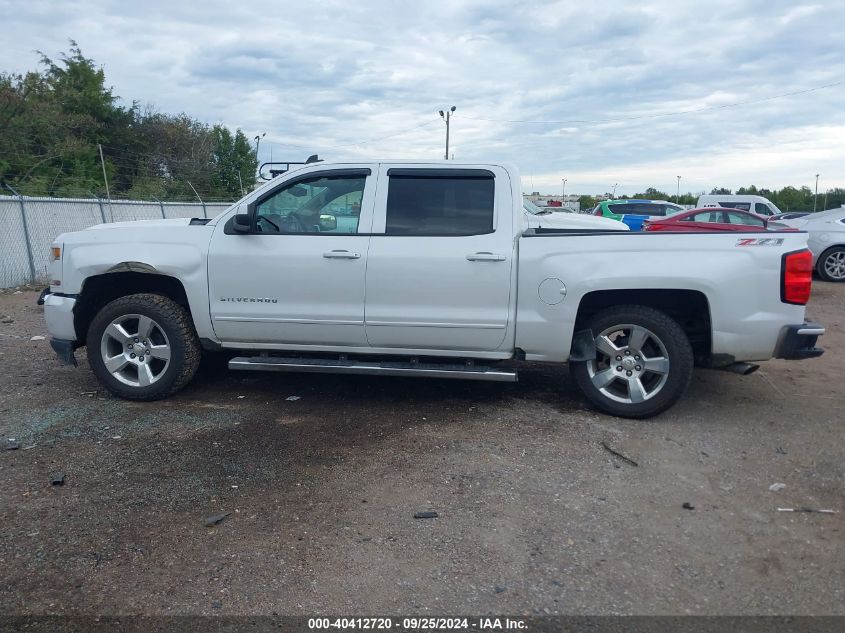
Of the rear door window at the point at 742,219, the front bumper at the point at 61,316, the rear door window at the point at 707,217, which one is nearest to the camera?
the front bumper at the point at 61,316

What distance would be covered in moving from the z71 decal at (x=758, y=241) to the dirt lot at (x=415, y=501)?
1389 millimetres

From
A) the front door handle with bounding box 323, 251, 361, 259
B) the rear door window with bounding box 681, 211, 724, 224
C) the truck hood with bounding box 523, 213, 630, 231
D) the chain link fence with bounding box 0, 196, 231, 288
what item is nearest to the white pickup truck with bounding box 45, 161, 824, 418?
the front door handle with bounding box 323, 251, 361, 259

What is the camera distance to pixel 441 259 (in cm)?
535

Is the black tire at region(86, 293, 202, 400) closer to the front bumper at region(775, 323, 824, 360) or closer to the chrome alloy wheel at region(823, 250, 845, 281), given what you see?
the front bumper at region(775, 323, 824, 360)

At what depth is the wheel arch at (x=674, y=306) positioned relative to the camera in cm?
532

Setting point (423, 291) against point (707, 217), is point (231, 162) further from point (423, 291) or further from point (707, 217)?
point (423, 291)

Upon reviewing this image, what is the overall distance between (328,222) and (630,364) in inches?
102

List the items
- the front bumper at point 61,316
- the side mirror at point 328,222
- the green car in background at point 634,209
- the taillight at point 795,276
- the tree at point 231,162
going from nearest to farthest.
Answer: the taillight at point 795,276, the side mirror at point 328,222, the front bumper at point 61,316, the green car in background at point 634,209, the tree at point 231,162

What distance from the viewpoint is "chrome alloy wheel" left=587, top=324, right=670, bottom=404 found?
530cm

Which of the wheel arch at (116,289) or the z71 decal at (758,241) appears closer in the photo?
the z71 decal at (758,241)

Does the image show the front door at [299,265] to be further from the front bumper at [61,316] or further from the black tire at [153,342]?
the front bumper at [61,316]

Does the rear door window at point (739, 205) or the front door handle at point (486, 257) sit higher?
the front door handle at point (486, 257)

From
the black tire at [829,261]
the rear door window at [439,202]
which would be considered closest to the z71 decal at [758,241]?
the rear door window at [439,202]

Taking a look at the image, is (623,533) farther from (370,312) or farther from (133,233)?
(133,233)
